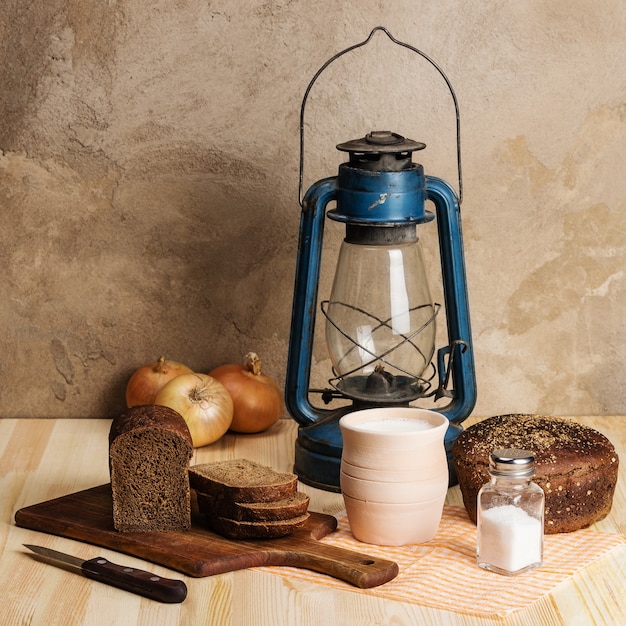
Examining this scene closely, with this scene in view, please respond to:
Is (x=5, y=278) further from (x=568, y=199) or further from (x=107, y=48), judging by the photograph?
(x=568, y=199)

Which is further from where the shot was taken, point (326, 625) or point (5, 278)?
point (5, 278)

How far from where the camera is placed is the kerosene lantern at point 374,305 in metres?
1.39

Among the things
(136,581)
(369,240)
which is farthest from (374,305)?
(136,581)

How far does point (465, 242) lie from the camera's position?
1.71 metres

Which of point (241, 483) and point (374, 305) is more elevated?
point (374, 305)

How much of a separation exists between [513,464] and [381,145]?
481mm

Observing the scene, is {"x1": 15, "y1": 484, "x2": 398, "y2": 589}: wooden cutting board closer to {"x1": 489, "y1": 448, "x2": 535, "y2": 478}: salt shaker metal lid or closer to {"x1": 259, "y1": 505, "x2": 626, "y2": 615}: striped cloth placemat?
{"x1": 259, "y1": 505, "x2": 626, "y2": 615}: striped cloth placemat

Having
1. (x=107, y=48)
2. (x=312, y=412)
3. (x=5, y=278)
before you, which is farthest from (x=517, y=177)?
(x=5, y=278)

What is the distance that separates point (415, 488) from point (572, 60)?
0.82 m

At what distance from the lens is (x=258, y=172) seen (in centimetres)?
169

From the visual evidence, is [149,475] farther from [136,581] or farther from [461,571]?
[461,571]

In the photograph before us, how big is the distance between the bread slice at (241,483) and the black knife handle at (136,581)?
0.14 metres

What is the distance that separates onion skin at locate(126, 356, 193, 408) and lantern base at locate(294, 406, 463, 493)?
0.28m

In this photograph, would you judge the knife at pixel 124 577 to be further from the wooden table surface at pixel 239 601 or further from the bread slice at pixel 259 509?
the bread slice at pixel 259 509
